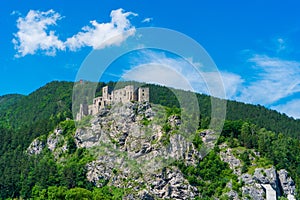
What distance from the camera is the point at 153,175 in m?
81.2

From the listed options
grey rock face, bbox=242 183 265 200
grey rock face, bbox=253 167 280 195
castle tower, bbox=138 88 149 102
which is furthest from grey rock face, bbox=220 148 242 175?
castle tower, bbox=138 88 149 102

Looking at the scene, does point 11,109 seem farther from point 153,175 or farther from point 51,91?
point 153,175

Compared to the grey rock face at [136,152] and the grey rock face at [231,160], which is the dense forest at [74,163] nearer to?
the grey rock face at [231,160]

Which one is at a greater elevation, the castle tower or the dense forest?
the castle tower

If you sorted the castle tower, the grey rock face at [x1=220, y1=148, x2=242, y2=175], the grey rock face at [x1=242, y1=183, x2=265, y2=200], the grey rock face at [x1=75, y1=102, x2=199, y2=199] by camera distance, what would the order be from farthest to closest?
1. the castle tower
2. the grey rock face at [x1=220, y1=148, x2=242, y2=175]
3. the grey rock face at [x1=75, y1=102, x2=199, y2=199]
4. the grey rock face at [x1=242, y1=183, x2=265, y2=200]

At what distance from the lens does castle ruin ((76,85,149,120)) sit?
92562mm

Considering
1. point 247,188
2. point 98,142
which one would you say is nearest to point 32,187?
point 98,142

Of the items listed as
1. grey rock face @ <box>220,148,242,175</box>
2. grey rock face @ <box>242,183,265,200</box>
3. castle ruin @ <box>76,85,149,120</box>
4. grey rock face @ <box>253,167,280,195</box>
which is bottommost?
grey rock face @ <box>242,183,265,200</box>

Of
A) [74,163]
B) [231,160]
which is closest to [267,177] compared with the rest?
[231,160]

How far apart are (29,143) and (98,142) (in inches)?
1065

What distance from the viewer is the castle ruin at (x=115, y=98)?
9256 centimetres

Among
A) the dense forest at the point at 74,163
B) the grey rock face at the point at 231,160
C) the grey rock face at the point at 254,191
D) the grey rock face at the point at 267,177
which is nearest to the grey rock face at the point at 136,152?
the dense forest at the point at 74,163

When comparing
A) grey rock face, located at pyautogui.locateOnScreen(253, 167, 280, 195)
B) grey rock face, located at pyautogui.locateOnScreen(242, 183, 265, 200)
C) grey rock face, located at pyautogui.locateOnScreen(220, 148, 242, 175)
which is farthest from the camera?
grey rock face, located at pyautogui.locateOnScreen(220, 148, 242, 175)

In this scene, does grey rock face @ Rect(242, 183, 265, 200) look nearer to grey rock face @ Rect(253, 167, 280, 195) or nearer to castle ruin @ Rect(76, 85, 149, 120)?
grey rock face @ Rect(253, 167, 280, 195)
